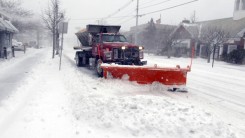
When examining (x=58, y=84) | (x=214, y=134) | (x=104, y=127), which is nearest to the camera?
(x=214, y=134)

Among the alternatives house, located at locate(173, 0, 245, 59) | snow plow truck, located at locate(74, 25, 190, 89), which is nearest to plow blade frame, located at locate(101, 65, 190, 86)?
snow plow truck, located at locate(74, 25, 190, 89)

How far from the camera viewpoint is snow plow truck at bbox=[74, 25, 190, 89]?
1038 cm

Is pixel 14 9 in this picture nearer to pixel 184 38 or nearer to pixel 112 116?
pixel 184 38

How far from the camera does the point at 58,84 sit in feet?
35.1

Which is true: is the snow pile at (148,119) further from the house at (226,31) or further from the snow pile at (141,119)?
the house at (226,31)

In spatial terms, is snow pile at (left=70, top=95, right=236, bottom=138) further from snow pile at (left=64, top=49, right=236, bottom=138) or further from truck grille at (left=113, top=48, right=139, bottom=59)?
truck grille at (left=113, top=48, right=139, bottom=59)

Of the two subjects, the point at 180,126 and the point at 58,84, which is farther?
the point at 58,84

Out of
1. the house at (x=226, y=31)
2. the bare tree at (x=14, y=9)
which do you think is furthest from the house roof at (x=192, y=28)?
the bare tree at (x=14, y=9)

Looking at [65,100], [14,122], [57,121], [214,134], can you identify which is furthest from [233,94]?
[14,122]

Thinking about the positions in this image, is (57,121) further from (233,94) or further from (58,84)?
(233,94)

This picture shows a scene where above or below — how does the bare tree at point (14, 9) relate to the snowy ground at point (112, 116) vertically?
above

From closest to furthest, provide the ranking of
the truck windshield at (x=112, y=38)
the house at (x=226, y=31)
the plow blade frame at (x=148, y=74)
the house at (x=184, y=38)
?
the plow blade frame at (x=148, y=74)
the truck windshield at (x=112, y=38)
the house at (x=226, y=31)
the house at (x=184, y=38)

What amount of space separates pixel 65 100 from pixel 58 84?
114 inches

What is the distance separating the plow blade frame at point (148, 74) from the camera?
34.0 ft
